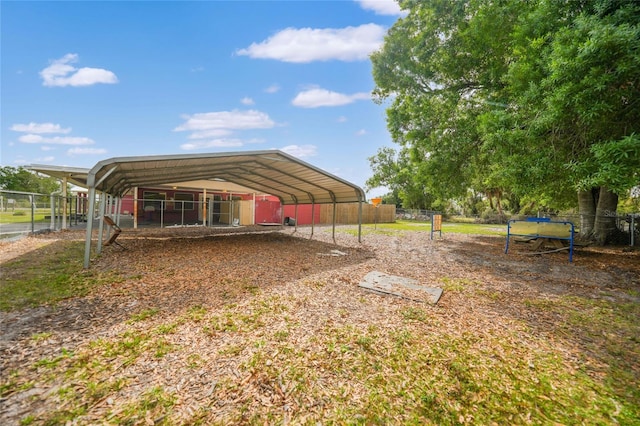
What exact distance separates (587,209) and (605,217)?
77 centimetres

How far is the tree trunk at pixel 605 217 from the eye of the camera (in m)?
11.4

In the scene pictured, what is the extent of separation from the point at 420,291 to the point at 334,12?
875 cm

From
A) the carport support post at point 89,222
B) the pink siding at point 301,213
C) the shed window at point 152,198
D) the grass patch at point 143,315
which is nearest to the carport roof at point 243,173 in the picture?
the carport support post at point 89,222

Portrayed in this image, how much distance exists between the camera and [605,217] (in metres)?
11.7

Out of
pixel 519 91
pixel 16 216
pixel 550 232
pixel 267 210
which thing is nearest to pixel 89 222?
pixel 16 216

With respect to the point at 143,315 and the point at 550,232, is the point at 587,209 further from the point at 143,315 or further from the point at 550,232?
the point at 143,315

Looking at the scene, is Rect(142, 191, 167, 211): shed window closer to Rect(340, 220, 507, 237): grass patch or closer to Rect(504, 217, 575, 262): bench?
Rect(340, 220, 507, 237): grass patch

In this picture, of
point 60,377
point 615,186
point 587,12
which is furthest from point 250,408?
point 587,12

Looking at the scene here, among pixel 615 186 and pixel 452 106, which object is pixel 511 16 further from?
pixel 615 186

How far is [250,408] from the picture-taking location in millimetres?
2158

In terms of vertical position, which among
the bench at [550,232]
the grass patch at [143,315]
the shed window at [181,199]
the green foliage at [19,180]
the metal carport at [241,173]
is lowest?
the grass patch at [143,315]

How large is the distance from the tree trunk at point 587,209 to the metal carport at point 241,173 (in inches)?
395

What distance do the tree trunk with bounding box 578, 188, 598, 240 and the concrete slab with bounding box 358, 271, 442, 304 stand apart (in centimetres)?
1156

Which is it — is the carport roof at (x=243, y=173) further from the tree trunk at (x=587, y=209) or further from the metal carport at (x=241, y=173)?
the tree trunk at (x=587, y=209)
